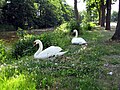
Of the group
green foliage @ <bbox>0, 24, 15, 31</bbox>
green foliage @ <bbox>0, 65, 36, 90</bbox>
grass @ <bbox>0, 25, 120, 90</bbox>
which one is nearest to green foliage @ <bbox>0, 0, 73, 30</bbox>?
green foliage @ <bbox>0, 24, 15, 31</bbox>

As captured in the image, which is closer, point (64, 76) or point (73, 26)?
point (64, 76)

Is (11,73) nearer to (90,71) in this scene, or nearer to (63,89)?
(63,89)

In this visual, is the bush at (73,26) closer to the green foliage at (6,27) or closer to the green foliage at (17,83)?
the green foliage at (17,83)

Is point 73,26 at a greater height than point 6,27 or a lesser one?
greater

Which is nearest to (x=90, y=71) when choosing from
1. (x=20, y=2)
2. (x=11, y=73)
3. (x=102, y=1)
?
(x=11, y=73)

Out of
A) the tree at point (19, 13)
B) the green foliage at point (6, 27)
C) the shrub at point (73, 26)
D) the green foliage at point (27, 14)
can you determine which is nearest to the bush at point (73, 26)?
the shrub at point (73, 26)

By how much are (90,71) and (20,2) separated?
44.5 meters

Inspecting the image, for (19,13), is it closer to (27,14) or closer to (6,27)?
(27,14)

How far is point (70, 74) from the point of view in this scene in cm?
687

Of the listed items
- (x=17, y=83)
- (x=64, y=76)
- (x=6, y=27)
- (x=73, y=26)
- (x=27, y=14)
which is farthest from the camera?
(x=27, y=14)

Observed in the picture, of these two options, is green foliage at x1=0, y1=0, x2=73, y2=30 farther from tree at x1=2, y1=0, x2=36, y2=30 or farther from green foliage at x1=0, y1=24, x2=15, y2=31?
green foliage at x1=0, y1=24, x2=15, y2=31

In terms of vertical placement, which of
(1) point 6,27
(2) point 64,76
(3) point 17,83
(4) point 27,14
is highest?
(3) point 17,83

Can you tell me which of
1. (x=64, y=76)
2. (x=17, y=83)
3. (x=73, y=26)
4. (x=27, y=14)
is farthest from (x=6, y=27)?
(x=17, y=83)

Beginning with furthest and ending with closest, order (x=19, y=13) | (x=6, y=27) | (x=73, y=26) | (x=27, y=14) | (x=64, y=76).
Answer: (x=27, y=14), (x=19, y=13), (x=6, y=27), (x=73, y=26), (x=64, y=76)
